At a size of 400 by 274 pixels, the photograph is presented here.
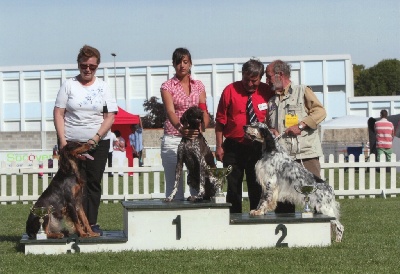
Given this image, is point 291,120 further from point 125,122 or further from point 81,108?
point 125,122

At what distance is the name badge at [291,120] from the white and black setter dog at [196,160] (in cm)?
84

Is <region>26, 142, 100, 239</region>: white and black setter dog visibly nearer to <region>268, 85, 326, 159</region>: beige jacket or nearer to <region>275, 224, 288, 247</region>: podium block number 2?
<region>275, 224, 288, 247</region>: podium block number 2

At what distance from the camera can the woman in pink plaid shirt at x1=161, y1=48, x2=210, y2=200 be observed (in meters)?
8.10

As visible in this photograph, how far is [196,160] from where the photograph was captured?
7922 mm

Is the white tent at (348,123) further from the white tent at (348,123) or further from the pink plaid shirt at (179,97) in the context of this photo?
the pink plaid shirt at (179,97)

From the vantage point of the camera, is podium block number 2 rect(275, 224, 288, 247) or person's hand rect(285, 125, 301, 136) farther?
person's hand rect(285, 125, 301, 136)

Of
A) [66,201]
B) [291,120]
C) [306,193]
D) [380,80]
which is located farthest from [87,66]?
[380,80]

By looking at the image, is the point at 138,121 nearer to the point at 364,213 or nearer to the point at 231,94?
the point at 364,213

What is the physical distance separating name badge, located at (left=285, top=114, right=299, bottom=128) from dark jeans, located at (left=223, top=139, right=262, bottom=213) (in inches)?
13.7

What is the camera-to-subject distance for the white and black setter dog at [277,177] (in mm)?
8125

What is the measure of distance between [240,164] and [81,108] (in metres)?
1.64

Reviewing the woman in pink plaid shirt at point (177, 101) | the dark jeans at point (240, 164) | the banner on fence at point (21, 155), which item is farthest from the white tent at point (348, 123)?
the woman in pink plaid shirt at point (177, 101)

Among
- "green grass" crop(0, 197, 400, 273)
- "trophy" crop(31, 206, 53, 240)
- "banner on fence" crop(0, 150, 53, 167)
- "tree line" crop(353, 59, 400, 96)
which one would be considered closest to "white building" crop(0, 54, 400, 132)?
"banner on fence" crop(0, 150, 53, 167)

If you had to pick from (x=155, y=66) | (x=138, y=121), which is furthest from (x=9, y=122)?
(x=138, y=121)
